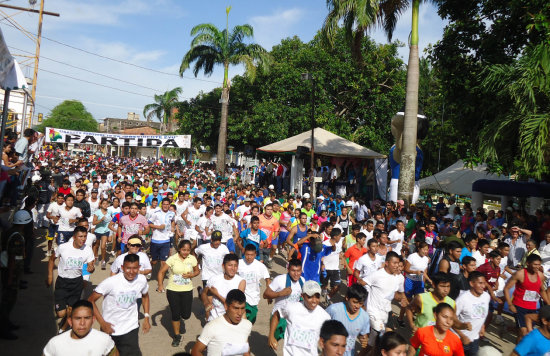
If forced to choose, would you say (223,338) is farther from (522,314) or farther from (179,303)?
(522,314)

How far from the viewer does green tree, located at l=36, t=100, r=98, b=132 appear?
89562mm

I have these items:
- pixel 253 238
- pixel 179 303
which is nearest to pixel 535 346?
pixel 179 303

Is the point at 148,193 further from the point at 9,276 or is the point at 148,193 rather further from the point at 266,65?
the point at 266,65

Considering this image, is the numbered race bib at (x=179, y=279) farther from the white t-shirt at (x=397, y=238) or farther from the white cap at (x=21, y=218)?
the white t-shirt at (x=397, y=238)

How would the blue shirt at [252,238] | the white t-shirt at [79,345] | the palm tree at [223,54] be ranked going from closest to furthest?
the white t-shirt at [79,345]
the blue shirt at [252,238]
the palm tree at [223,54]

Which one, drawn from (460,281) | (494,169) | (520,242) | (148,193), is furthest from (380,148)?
(460,281)

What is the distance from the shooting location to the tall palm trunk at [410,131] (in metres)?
13.2

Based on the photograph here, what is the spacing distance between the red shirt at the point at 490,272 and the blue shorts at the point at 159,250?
617 centimetres

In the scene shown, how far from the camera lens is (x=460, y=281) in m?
6.70

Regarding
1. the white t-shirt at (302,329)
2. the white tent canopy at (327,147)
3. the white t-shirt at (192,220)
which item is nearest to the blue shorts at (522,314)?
the white t-shirt at (302,329)

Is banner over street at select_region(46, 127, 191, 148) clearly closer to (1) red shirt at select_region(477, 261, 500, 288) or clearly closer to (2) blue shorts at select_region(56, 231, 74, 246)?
(2) blue shorts at select_region(56, 231, 74, 246)

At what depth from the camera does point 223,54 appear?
91.4 feet

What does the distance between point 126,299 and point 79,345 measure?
1430 mm

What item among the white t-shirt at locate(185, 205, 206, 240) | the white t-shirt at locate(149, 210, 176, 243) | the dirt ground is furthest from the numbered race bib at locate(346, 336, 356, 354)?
the white t-shirt at locate(185, 205, 206, 240)
